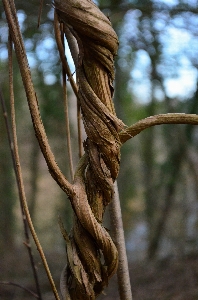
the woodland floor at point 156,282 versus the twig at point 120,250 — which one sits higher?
the twig at point 120,250

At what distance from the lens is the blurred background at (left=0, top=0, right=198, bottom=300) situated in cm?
237

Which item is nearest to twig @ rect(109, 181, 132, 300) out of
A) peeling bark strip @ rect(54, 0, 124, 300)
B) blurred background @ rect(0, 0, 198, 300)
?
peeling bark strip @ rect(54, 0, 124, 300)

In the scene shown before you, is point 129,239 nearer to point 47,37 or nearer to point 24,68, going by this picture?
point 47,37

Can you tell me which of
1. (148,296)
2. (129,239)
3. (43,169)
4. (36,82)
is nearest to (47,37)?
(36,82)

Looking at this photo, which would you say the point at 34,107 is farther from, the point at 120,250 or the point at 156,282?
the point at 156,282

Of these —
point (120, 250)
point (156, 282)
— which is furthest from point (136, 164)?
point (120, 250)

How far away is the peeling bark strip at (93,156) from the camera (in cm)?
37

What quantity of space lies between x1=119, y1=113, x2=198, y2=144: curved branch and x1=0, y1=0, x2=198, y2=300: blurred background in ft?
5.12

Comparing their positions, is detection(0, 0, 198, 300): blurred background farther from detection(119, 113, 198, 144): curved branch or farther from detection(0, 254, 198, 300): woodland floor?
detection(119, 113, 198, 144): curved branch

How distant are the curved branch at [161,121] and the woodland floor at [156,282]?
7.15 ft

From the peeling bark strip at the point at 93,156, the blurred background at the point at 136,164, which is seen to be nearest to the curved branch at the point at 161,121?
the peeling bark strip at the point at 93,156

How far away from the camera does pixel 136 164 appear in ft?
14.1

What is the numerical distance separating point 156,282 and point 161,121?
2699 millimetres

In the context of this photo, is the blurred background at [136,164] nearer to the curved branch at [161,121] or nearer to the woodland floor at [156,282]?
the woodland floor at [156,282]
